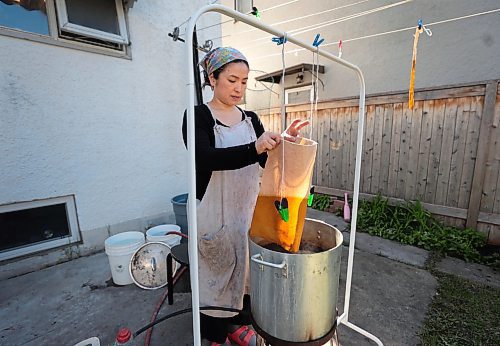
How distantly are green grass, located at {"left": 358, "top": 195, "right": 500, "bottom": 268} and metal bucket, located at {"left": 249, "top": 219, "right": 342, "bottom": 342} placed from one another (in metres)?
2.84

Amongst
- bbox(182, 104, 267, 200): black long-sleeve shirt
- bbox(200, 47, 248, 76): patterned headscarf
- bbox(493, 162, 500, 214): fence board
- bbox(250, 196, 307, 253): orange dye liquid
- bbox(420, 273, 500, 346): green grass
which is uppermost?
bbox(200, 47, 248, 76): patterned headscarf

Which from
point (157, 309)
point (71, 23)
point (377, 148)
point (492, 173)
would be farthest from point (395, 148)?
point (71, 23)

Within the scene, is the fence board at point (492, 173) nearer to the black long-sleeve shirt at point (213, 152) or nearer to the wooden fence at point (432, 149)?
the wooden fence at point (432, 149)

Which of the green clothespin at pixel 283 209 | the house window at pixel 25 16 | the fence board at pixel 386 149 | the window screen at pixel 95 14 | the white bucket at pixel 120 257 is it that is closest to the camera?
the green clothespin at pixel 283 209

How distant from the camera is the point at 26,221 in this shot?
270 centimetres

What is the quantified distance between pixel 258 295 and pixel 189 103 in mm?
861

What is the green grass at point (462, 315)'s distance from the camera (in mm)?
1780

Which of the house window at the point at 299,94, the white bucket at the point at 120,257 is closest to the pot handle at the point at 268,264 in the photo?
the white bucket at the point at 120,257

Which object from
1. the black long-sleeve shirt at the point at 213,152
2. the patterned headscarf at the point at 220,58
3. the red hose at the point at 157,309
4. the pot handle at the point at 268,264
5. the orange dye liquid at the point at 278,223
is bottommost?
the red hose at the point at 157,309

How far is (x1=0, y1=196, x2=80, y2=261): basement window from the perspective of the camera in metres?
2.60

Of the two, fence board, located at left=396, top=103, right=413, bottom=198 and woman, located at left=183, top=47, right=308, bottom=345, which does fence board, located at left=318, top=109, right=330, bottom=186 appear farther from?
woman, located at left=183, top=47, right=308, bottom=345

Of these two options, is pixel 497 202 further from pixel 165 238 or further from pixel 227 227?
pixel 165 238

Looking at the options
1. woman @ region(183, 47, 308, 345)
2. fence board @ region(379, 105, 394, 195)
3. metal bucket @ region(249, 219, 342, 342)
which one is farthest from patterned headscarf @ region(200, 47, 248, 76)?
fence board @ region(379, 105, 394, 195)

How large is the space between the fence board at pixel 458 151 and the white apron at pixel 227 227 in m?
3.29
